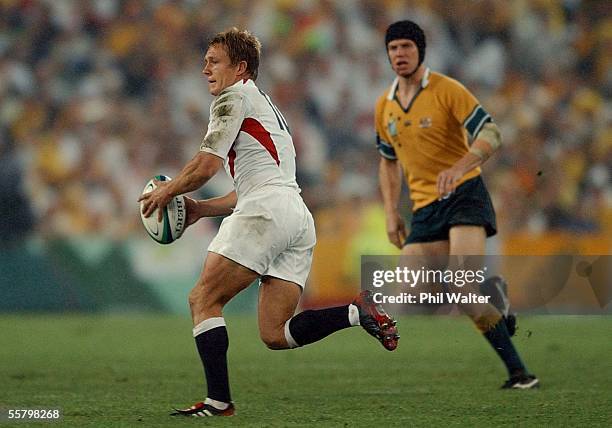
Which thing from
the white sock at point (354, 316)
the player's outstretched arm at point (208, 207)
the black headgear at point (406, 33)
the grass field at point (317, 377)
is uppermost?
the black headgear at point (406, 33)

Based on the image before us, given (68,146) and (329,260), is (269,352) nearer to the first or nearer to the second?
(329,260)

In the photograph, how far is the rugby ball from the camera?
5.57 metres

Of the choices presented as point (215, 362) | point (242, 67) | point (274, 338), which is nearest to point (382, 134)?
point (242, 67)

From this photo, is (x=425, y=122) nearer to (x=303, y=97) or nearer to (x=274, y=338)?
(x=274, y=338)

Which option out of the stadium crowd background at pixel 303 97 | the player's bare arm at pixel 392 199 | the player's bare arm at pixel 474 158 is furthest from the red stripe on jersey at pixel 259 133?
the stadium crowd background at pixel 303 97

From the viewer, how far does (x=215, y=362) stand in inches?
205

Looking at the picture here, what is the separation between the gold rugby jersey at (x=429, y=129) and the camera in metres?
7.23

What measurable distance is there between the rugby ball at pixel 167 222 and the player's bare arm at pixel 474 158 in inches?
68.4

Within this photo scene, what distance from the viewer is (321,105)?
16.3 m

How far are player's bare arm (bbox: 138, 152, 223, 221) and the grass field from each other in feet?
3.43

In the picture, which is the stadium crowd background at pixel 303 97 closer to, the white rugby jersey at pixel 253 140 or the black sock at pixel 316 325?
the black sock at pixel 316 325

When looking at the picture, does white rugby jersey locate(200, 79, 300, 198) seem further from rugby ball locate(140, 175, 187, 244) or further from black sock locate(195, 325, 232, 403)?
black sock locate(195, 325, 232, 403)

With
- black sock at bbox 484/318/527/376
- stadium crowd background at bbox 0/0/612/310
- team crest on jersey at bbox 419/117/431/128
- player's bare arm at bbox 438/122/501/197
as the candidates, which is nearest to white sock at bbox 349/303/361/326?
player's bare arm at bbox 438/122/501/197

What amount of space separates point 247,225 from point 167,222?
474 mm
